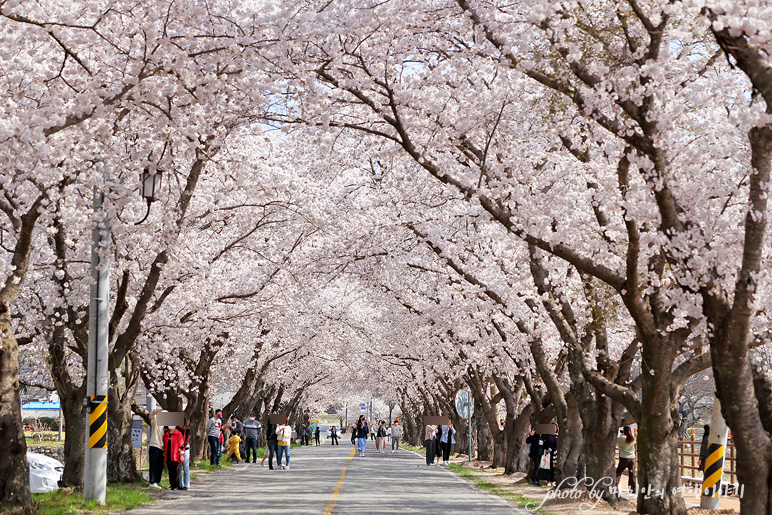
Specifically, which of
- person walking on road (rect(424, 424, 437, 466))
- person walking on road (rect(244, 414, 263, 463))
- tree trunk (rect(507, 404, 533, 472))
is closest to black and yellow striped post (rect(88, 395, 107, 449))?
person walking on road (rect(244, 414, 263, 463))

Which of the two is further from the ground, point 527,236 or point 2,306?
point 527,236

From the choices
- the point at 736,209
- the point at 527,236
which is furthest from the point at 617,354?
the point at 527,236

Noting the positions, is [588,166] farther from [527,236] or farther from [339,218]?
[339,218]

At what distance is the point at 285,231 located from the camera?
84.6ft

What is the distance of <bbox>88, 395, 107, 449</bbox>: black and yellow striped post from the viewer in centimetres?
1477

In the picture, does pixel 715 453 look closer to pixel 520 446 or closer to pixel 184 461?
pixel 184 461

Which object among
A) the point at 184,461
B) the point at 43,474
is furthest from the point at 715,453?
the point at 43,474

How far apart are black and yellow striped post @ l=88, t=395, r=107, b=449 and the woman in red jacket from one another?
4.80 meters

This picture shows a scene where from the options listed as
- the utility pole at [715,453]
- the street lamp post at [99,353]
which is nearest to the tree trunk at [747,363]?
the utility pole at [715,453]

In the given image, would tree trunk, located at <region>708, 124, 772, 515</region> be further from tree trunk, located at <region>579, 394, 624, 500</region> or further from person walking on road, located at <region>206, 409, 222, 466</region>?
person walking on road, located at <region>206, 409, 222, 466</region>

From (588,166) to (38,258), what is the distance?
463 inches

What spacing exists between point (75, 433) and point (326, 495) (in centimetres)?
501

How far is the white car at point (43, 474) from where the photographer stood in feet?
62.9

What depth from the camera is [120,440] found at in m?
19.3
